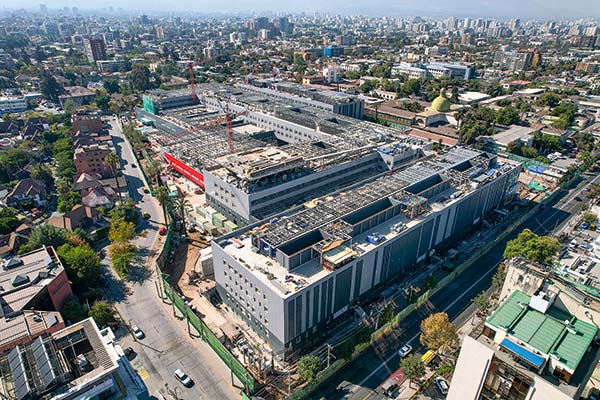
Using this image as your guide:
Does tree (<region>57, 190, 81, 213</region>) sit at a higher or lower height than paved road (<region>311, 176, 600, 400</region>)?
higher

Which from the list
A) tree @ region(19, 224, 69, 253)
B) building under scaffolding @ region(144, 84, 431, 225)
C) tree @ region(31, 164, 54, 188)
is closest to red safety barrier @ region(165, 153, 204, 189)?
building under scaffolding @ region(144, 84, 431, 225)

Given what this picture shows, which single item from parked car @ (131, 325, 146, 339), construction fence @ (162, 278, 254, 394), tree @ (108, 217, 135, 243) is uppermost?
tree @ (108, 217, 135, 243)

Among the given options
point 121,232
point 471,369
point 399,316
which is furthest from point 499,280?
point 121,232

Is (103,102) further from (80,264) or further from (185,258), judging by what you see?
(80,264)

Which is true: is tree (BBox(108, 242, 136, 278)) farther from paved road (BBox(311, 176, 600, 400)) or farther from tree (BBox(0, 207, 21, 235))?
paved road (BBox(311, 176, 600, 400))

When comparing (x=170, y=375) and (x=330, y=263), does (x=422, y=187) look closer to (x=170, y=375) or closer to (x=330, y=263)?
(x=330, y=263)

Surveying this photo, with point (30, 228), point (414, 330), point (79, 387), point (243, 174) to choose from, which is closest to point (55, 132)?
point (30, 228)
